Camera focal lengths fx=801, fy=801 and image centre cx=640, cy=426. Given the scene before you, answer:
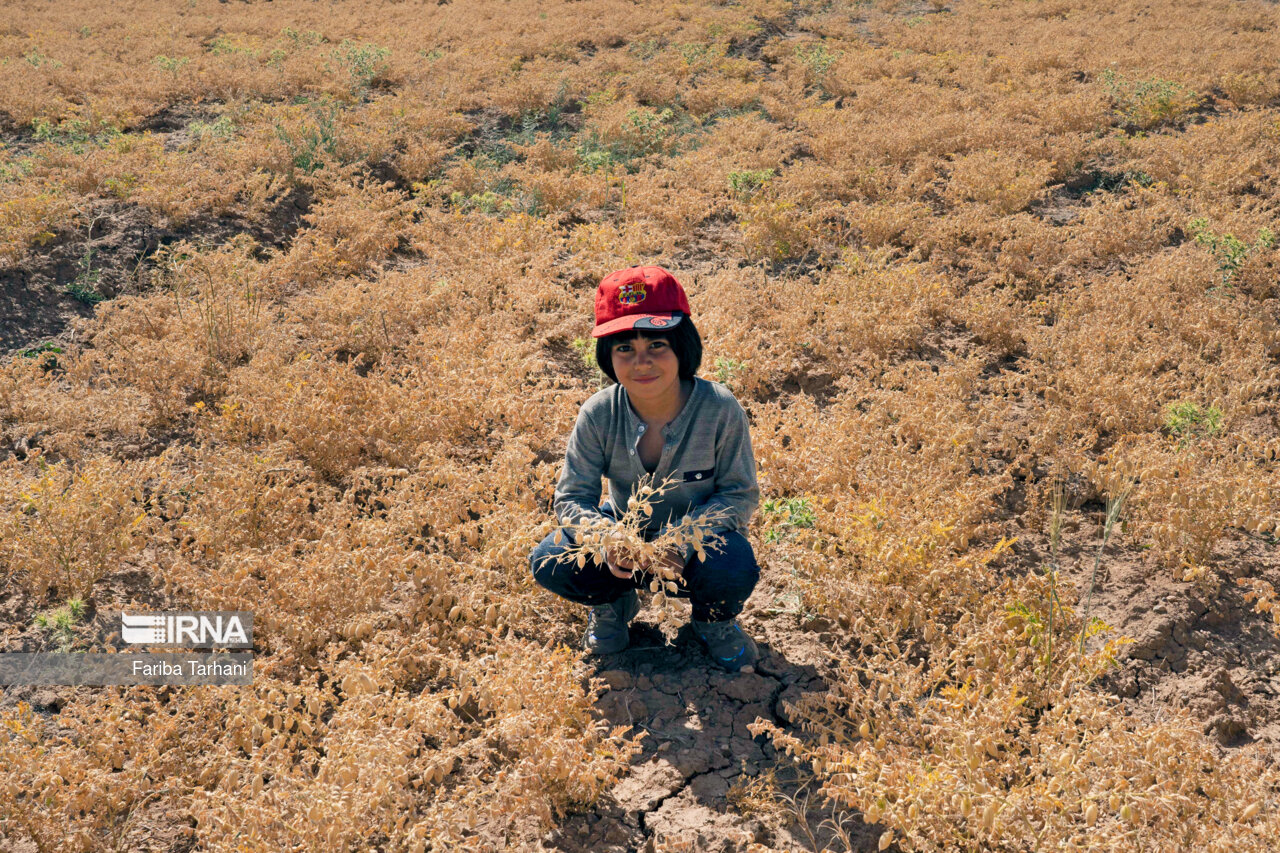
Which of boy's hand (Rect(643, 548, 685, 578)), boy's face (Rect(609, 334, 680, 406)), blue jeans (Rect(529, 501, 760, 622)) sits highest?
boy's face (Rect(609, 334, 680, 406))

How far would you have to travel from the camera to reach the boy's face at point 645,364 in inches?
119

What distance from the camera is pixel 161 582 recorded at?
12.6 feet

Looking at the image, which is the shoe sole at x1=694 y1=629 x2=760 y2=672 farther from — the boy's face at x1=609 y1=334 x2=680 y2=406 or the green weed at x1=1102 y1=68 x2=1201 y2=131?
the green weed at x1=1102 y1=68 x2=1201 y2=131

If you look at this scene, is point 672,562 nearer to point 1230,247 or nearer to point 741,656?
point 741,656

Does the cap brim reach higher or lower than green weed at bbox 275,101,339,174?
lower

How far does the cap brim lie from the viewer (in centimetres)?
296

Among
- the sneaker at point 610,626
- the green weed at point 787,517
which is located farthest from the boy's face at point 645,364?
the green weed at point 787,517

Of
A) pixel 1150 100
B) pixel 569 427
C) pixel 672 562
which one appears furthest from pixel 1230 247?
pixel 672 562

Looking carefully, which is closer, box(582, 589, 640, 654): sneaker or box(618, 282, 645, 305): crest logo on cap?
box(618, 282, 645, 305): crest logo on cap

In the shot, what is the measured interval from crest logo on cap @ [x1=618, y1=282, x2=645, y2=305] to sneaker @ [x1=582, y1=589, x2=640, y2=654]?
4.14 feet

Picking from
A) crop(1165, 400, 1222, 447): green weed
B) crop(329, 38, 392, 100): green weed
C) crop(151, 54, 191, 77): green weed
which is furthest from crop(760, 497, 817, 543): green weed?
crop(151, 54, 191, 77): green weed

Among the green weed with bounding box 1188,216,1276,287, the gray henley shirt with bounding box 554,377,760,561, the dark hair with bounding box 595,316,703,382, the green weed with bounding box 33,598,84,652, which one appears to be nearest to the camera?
the dark hair with bounding box 595,316,703,382

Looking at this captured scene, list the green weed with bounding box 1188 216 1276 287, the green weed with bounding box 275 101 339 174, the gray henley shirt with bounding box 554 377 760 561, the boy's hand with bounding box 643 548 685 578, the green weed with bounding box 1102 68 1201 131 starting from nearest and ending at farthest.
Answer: the boy's hand with bounding box 643 548 685 578 < the gray henley shirt with bounding box 554 377 760 561 < the green weed with bounding box 1188 216 1276 287 < the green weed with bounding box 275 101 339 174 < the green weed with bounding box 1102 68 1201 131

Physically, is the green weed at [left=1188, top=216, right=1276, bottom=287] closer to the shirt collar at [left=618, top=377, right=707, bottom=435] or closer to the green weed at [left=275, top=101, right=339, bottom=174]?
the shirt collar at [left=618, top=377, right=707, bottom=435]
